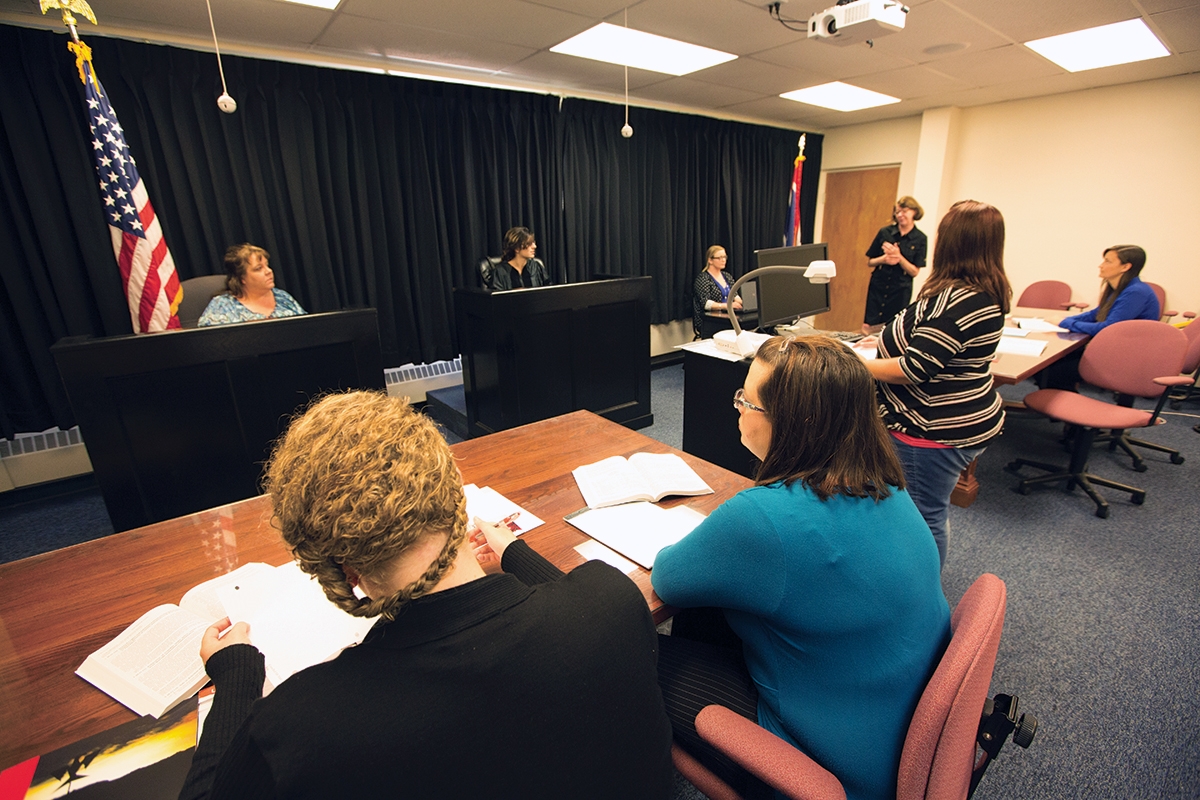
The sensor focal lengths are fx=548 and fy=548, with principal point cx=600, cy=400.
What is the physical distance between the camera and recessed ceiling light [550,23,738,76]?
311 centimetres

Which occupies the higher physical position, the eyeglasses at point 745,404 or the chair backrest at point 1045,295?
the eyeglasses at point 745,404

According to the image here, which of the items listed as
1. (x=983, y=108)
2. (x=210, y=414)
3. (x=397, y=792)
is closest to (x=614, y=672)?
(x=397, y=792)

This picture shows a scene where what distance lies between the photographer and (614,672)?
2.23 ft

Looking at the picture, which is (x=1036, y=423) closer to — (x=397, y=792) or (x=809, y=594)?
(x=809, y=594)

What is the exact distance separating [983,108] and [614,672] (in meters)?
6.53

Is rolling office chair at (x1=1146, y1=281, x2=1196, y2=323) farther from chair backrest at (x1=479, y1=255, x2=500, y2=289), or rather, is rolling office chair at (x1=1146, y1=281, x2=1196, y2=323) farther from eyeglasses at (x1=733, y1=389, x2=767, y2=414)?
eyeglasses at (x1=733, y1=389, x2=767, y2=414)

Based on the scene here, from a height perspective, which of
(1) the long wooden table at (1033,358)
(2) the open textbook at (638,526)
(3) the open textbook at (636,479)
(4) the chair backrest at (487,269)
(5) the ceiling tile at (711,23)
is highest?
(5) the ceiling tile at (711,23)

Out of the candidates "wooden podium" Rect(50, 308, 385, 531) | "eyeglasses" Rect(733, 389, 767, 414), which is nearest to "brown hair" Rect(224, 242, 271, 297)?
"wooden podium" Rect(50, 308, 385, 531)

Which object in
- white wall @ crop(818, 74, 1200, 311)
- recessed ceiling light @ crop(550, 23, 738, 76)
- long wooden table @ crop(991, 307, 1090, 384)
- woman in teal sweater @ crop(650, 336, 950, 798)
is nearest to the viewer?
woman in teal sweater @ crop(650, 336, 950, 798)

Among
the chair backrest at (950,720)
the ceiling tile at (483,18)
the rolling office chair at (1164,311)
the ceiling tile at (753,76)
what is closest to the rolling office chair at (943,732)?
the chair backrest at (950,720)

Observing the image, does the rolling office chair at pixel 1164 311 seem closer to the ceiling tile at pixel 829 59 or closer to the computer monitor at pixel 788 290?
the ceiling tile at pixel 829 59

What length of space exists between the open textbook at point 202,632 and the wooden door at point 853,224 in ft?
20.3

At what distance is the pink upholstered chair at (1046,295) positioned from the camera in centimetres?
485

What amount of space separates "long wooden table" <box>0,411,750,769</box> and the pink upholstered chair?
5099 millimetres
